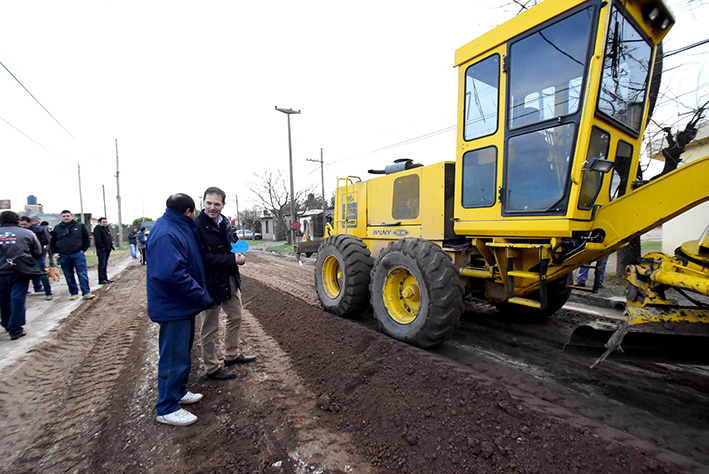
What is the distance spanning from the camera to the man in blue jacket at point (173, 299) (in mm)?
2594

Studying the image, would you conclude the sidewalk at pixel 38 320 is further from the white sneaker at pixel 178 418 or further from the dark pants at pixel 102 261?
the white sneaker at pixel 178 418

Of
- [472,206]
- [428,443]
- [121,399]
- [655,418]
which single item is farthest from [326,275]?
[655,418]

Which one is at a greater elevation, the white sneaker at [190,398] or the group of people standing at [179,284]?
the group of people standing at [179,284]

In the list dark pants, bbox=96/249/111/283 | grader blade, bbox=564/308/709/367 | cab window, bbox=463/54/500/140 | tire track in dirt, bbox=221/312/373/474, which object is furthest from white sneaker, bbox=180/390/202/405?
dark pants, bbox=96/249/111/283

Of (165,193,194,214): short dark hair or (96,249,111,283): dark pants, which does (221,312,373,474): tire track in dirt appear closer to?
(165,193,194,214): short dark hair

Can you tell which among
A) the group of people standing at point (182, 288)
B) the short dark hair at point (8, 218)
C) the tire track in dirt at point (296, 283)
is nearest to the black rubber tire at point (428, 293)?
the group of people standing at point (182, 288)

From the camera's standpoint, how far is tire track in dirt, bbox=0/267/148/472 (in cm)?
244

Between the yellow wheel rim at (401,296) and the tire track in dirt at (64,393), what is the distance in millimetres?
2925

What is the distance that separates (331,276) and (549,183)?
3.46 meters

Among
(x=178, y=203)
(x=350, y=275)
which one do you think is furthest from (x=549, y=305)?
(x=178, y=203)

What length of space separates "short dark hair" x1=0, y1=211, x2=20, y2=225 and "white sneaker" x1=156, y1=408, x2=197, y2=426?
4.53 m

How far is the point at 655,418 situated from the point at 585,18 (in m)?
3.20

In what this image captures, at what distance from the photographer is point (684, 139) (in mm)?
6207

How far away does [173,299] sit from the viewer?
2.67 metres
